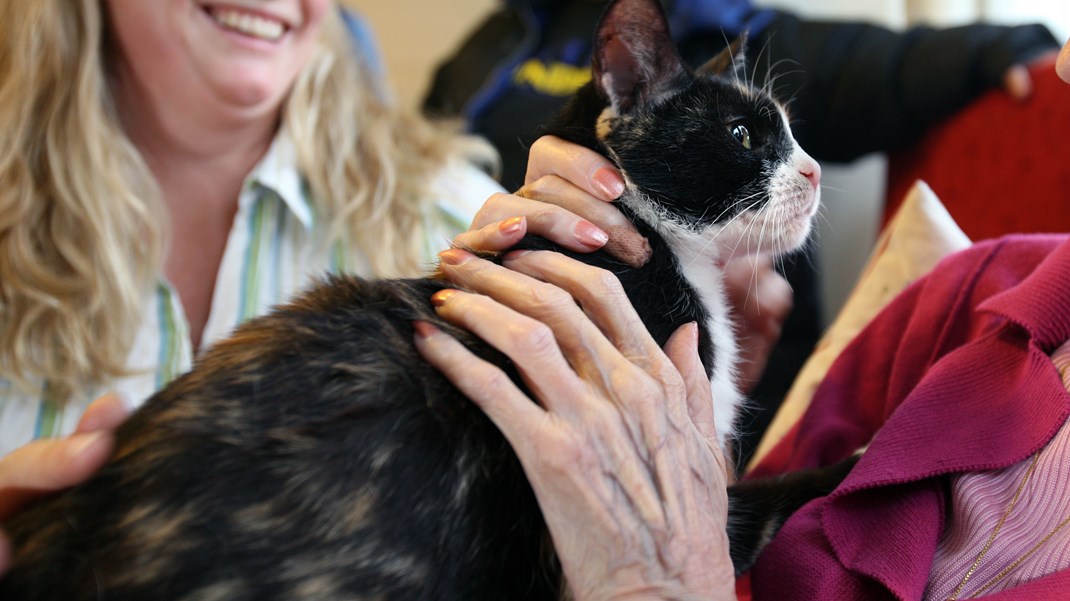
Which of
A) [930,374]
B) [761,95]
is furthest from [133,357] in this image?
[930,374]

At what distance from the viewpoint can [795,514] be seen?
2.92 feet

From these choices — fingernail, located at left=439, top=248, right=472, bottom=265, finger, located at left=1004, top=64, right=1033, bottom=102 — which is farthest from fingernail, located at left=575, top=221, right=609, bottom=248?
finger, located at left=1004, top=64, right=1033, bottom=102

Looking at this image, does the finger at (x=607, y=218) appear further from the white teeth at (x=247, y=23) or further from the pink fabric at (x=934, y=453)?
the white teeth at (x=247, y=23)

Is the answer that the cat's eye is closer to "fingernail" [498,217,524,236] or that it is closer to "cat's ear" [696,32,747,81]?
"cat's ear" [696,32,747,81]

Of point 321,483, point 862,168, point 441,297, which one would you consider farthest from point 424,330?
point 862,168

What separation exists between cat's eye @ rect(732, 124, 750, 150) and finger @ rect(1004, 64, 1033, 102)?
927mm

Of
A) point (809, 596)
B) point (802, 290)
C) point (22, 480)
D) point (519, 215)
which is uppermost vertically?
point (519, 215)

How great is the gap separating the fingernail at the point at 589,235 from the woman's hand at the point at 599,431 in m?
0.05

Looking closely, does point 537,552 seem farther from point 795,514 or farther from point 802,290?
point 802,290

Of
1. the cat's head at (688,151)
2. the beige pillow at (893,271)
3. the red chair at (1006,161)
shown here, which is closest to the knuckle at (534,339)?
the cat's head at (688,151)

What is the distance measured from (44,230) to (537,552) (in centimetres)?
107

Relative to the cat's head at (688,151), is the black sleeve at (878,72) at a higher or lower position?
lower

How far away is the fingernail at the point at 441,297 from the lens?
0.80 metres

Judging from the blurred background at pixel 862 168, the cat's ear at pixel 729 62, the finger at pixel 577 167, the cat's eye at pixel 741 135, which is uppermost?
the cat's ear at pixel 729 62
